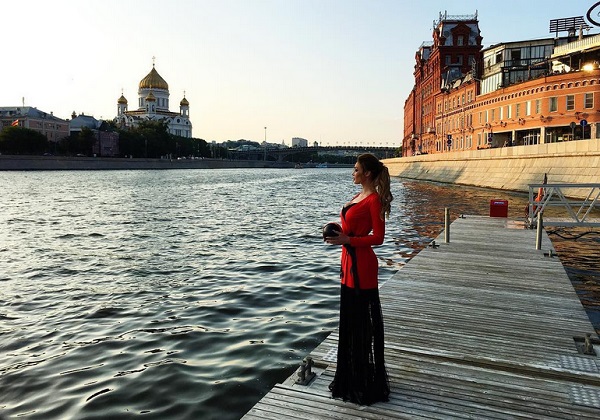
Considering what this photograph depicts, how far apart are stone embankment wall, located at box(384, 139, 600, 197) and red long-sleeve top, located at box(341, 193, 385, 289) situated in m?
32.3

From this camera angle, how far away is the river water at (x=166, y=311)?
7.54 meters

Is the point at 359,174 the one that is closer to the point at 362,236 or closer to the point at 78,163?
the point at 362,236

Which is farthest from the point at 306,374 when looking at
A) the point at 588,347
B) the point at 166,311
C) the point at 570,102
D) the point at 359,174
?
the point at 570,102

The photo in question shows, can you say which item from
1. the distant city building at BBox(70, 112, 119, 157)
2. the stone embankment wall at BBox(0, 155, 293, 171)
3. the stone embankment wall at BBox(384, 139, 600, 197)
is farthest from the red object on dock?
the distant city building at BBox(70, 112, 119, 157)

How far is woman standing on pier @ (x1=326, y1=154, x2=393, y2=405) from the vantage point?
17.5 feet

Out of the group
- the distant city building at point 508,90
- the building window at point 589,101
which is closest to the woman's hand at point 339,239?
the distant city building at point 508,90

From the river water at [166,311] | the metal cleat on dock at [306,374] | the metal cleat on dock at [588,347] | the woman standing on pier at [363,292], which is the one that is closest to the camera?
the woman standing on pier at [363,292]

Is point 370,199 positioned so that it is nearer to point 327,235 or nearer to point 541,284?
point 327,235

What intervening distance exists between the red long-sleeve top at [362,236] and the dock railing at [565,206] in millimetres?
11434

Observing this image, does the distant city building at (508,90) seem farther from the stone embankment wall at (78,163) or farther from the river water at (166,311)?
the stone embankment wall at (78,163)

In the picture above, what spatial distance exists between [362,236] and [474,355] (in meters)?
2.83

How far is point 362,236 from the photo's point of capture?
17.8 ft

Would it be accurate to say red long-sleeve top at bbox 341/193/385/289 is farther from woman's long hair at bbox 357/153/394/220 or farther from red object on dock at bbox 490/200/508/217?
red object on dock at bbox 490/200/508/217

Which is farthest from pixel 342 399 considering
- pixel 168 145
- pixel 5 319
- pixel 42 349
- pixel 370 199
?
pixel 168 145
